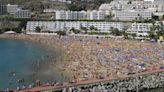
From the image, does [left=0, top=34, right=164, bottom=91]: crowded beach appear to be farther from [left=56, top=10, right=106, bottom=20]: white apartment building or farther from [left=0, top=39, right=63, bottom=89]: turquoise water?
[left=56, top=10, right=106, bottom=20]: white apartment building

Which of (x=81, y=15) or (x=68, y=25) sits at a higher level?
(x=81, y=15)

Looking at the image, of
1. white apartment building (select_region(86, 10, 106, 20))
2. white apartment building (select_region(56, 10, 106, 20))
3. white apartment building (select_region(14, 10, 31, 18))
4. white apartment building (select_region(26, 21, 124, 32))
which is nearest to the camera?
white apartment building (select_region(26, 21, 124, 32))

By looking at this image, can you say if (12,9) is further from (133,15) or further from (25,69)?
(25,69)

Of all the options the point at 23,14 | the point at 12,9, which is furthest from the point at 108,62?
the point at 12,9

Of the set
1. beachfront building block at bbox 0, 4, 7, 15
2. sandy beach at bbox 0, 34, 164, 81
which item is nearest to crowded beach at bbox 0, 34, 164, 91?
sandy beach at bbox 0, 34, 164, 81

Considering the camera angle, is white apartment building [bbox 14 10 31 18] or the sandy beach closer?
the sandy beach

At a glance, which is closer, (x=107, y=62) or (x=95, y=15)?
(x=107, y=62)

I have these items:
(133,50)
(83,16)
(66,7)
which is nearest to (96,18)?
(83,16)

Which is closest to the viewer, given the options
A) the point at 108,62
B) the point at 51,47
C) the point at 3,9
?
the point at 108,62

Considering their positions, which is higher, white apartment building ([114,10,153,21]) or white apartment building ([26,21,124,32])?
white apartment building ([114,10,153,21])

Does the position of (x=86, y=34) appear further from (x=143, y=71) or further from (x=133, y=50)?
(x=143, y=71)
